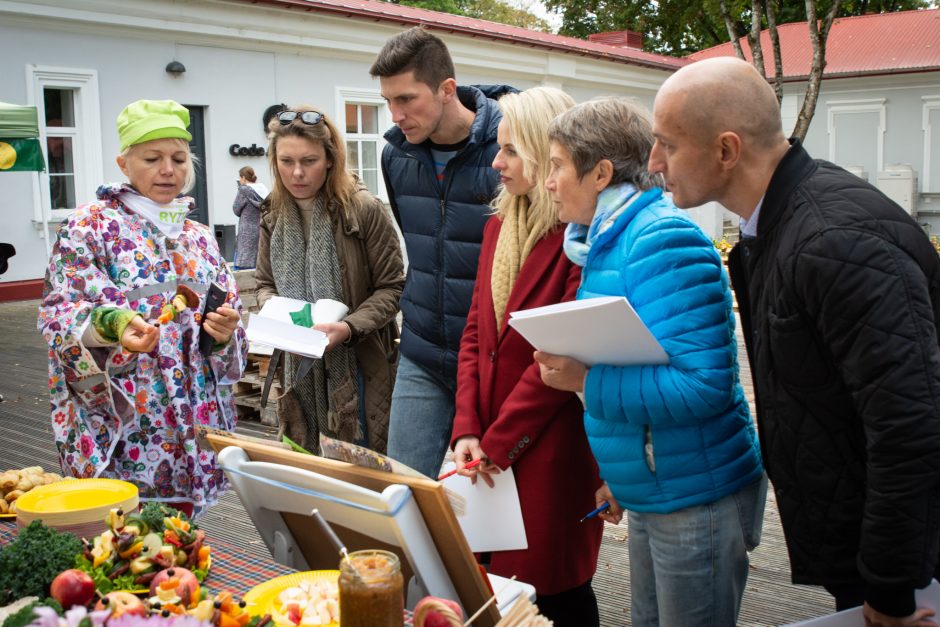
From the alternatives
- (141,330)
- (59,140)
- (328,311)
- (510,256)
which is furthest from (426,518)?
(59,140)

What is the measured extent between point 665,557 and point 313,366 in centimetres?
164

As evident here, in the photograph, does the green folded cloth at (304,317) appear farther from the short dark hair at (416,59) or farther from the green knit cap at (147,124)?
the short dark hair at (416,59)

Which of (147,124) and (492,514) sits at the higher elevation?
(147,124)

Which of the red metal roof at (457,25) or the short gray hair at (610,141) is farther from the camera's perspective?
the red metal roof at (457,25)

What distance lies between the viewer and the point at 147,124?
2881 mm

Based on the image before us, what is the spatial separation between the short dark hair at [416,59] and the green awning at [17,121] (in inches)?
273

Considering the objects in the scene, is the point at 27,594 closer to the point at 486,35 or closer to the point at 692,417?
the point at 692,417

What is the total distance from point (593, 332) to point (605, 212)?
1.22ft

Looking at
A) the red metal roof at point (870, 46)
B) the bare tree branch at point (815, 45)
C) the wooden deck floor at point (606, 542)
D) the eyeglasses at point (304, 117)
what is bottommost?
the wooden deck floor at point (606, 542)

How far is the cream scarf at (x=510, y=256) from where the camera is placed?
9.11ft

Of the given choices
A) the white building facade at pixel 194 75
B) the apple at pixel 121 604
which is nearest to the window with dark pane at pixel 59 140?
the white building facade at pixel 194 75

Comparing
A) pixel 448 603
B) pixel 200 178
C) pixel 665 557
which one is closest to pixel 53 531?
pixel 448 603

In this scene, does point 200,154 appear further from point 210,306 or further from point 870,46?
point 870,46

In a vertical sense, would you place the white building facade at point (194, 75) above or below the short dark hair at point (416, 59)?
above
